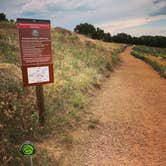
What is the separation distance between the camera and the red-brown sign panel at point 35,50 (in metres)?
4.43

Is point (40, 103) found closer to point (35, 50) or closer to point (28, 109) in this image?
point (28, 109)

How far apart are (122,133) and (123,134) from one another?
0.05 metres

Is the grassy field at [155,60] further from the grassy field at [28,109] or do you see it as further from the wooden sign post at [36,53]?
the wooden sign post at [36,53]

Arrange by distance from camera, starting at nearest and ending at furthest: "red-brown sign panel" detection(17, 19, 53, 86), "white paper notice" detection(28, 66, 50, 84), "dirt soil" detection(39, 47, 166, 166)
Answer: "dirt soil" detection(39, 47, 166, 166)
"red-brown sign panel" detection(17, 19, 53, 86)
"white paper notice" detection(28, 66, 50, 84)

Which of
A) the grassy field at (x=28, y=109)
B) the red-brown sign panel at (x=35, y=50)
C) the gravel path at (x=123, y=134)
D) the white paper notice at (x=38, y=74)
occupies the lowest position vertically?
the gravel path at (x=123, y=134)

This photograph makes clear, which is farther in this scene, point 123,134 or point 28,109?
point 123,134

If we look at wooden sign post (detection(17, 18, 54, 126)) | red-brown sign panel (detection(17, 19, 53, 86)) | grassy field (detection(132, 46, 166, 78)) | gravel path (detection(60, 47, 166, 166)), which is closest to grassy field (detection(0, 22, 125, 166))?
wooden sign post (detection(17, 18, 54, 126))

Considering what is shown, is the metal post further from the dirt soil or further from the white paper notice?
the dirt soil

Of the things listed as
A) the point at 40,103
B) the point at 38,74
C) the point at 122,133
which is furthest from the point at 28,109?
the point at 122,133

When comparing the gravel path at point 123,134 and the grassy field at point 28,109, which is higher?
the grassy field at point 28,109

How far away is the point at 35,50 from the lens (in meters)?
4.56

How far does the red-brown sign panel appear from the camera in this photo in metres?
4.43

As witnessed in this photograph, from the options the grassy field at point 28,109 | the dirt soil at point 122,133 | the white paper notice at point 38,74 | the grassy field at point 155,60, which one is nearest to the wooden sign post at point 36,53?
the white paper notice at point 38,74

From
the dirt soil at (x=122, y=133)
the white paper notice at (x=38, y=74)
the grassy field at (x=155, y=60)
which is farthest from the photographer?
the grassy field at (x=155, y=60)
